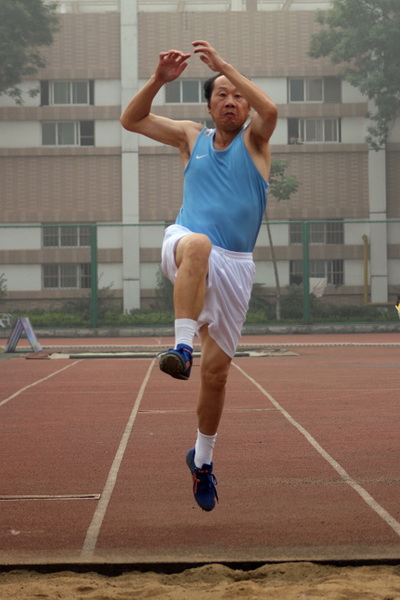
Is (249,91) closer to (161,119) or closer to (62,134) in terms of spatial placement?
(161,119)

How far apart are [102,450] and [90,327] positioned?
58.0 ft

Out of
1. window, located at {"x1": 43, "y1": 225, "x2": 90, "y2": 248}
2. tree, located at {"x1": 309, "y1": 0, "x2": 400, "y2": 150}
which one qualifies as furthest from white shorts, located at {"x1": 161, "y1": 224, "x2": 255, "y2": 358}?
tree, located at {"x1": 309, "y1": 0, "x2": 400, "y2": 150}

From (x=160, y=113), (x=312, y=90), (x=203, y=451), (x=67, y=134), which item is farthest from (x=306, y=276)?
(x=203, y=451)

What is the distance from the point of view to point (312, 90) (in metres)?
38.5

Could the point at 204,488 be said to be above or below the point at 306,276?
below

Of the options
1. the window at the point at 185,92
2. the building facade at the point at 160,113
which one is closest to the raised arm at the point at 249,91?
the building facade at the point at 160,113

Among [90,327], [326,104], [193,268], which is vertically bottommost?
[90,327]

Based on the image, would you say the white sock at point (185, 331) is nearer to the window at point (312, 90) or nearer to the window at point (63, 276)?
the window at point (63, 276)

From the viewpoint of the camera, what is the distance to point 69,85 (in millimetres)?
38562

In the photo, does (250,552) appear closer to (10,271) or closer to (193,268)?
(193,268)

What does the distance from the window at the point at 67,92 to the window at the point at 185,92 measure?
3022 mm

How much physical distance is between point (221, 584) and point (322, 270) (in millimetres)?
24455

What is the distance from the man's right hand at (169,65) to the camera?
15.9ft

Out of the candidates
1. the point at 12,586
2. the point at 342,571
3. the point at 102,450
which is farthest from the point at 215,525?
the point at 102,450
